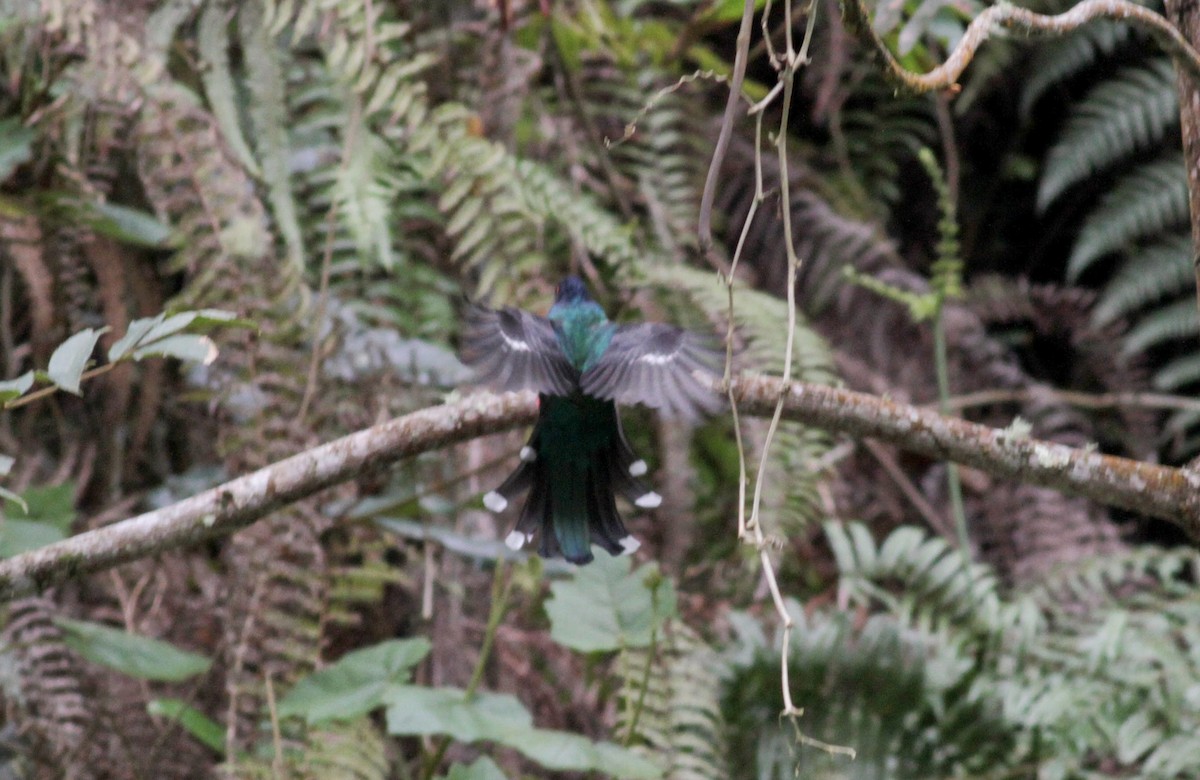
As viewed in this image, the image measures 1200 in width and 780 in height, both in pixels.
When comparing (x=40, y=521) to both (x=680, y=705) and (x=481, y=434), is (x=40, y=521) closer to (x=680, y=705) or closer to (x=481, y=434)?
(x=481, y=434)

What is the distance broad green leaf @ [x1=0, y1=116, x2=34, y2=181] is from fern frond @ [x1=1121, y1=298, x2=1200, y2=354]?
3598 mm

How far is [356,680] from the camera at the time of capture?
2.44m

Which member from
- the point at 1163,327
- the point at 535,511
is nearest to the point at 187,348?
the point at 535,511

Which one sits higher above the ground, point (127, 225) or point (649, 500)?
point (127, 225)

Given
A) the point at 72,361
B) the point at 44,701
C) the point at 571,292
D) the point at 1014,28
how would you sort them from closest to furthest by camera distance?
the point at 72,361 → the point at 1014,28 → the point at 571,292 → the point at 44,701

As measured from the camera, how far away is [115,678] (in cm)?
284

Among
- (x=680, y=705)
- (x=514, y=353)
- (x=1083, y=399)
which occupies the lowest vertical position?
(x=1083, y=399)

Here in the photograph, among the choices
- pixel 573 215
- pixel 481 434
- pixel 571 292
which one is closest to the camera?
pixel 481 434

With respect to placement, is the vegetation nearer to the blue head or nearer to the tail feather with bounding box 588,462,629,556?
the tail feather with bounding box 588,462,629,556

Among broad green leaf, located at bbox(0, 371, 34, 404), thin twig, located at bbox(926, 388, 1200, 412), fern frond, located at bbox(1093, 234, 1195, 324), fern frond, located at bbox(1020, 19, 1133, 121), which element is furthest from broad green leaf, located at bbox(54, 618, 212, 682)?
fern frond, located at bbox(1020, 19, 1133, 121)

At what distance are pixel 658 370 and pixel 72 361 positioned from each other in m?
0.89

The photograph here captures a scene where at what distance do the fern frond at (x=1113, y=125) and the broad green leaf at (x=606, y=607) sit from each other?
2.65m

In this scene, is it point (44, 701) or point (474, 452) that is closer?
point (44, 701)

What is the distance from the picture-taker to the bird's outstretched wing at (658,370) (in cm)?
186
